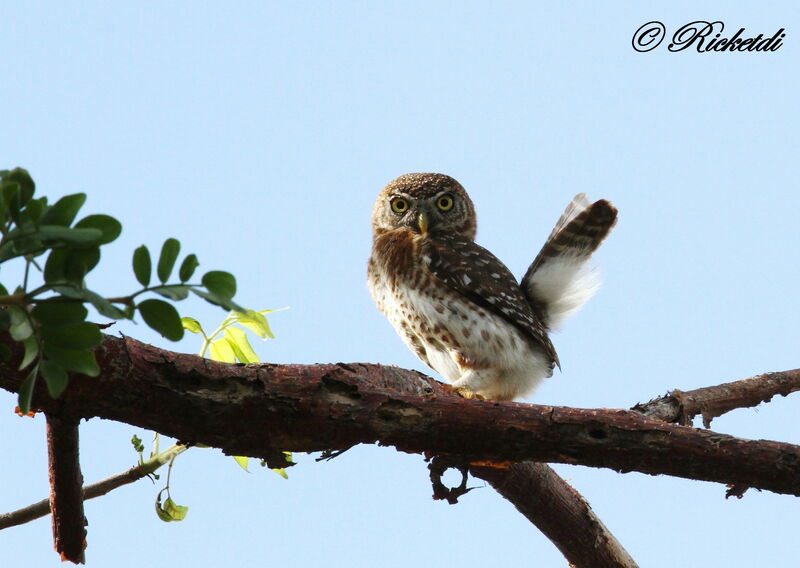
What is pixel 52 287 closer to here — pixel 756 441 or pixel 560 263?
pixel 756 441

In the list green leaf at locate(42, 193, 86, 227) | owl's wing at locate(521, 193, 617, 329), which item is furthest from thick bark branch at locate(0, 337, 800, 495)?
owl's wing at locate(521, 193, 617, 329)

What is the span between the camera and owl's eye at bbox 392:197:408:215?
228 inches

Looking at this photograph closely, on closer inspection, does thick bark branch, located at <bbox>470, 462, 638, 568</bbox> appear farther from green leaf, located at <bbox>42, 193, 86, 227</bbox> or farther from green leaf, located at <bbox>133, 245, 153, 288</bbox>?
green leaf, located at <bbox>42, 193, 86, 227</bbox>

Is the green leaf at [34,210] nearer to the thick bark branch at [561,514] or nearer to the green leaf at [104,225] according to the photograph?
the green leaf at [104,225]

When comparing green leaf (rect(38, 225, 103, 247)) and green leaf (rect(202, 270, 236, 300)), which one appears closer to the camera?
green leaf (rect(38, 225, 103, 247))

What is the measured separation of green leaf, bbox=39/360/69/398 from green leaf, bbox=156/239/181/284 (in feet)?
0.71

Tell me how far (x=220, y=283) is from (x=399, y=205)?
14.0 ft

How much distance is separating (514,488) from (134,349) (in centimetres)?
184

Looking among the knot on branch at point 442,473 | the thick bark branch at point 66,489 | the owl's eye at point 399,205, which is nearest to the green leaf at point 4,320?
the thick bark branch at point 66,489

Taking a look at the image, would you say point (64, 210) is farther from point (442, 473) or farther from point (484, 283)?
point (484, 283)

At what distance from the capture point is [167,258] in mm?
1551

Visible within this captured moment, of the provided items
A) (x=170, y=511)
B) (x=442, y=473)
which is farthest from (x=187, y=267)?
(x=170, y=511)

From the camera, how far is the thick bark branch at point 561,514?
368cm

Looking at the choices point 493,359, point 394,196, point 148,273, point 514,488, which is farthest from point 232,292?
point 394,196
